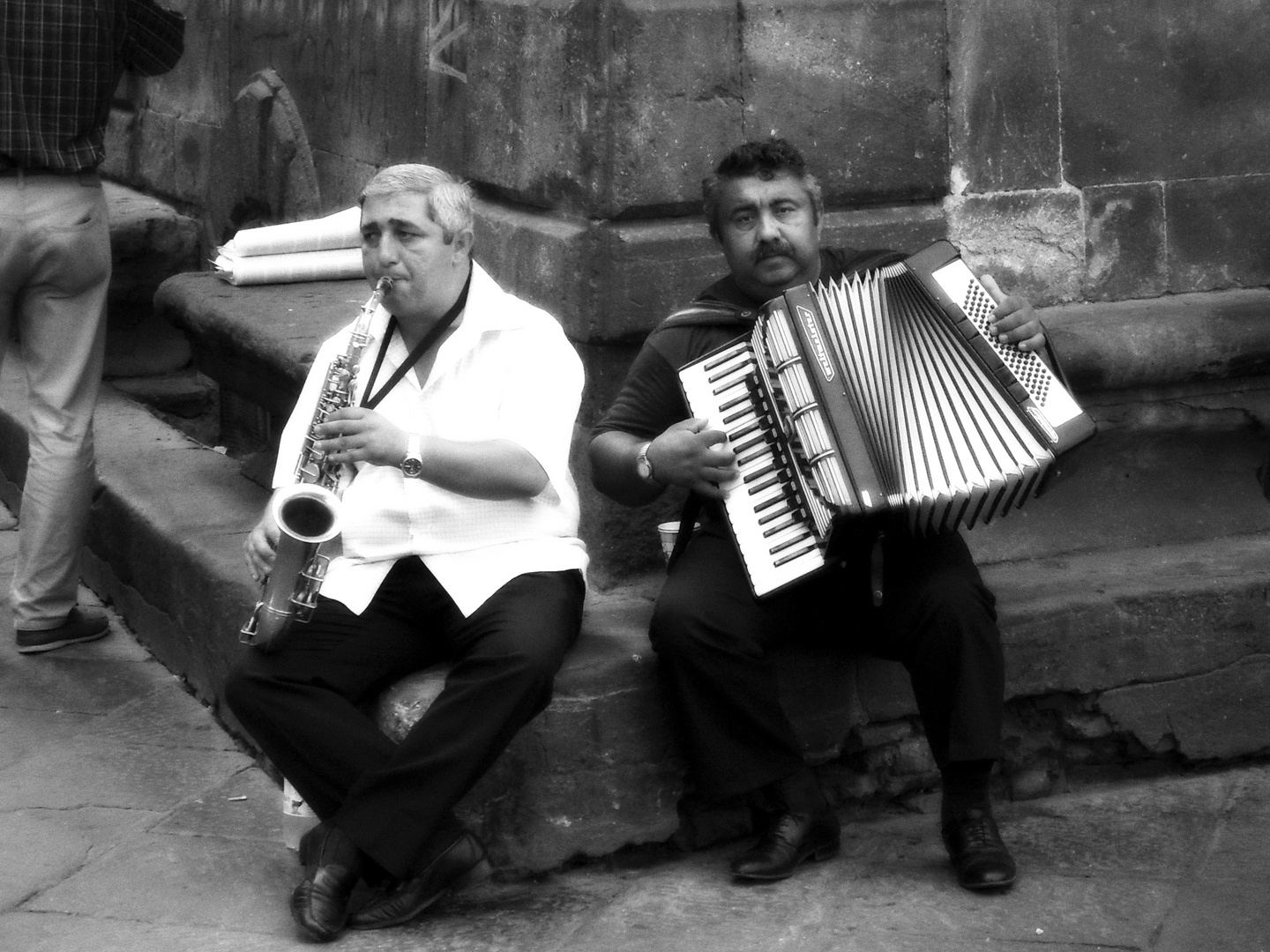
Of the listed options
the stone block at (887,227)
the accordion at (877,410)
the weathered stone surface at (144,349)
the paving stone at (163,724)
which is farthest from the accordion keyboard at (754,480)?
the weathered stone surface at (144,349)

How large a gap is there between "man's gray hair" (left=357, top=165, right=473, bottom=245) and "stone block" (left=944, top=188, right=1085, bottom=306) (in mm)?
1184

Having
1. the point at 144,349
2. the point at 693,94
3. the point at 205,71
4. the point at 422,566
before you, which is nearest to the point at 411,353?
the point at 422,566

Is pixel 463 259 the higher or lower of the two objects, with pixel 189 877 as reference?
higher

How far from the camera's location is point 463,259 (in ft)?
11.2

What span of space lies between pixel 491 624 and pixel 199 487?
6.24 ft

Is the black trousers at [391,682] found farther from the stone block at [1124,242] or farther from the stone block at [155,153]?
the stone block at [155,153]

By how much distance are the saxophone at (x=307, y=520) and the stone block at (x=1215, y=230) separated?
6.34 feet

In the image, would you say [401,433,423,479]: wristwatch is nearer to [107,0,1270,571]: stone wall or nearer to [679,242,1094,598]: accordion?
[679,242,1094,598]: accordion

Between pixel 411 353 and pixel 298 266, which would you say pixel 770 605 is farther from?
pixel 298 266

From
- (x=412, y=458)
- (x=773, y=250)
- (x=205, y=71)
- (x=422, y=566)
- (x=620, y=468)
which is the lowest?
(x=422, y=566)

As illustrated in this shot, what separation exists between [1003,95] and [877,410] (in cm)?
109

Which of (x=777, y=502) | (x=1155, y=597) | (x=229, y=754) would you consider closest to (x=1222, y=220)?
(x=1155, y=597)

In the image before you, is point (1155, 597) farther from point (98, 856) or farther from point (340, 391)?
point (98, 856)

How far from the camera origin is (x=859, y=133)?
3.80 m
